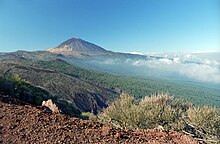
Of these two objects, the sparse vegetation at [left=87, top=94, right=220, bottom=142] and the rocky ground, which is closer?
the rocky ground

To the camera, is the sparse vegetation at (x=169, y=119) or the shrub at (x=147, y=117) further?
the shrub at (x=147, y=117)

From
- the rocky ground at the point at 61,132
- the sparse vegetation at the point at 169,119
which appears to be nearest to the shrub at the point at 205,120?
the sparse vegetation at the point at 169,119

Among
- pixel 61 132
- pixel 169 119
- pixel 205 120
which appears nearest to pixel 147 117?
pixel 169 119

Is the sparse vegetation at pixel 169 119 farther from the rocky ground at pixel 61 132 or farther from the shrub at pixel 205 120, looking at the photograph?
the rocky ground at pixel 61 132

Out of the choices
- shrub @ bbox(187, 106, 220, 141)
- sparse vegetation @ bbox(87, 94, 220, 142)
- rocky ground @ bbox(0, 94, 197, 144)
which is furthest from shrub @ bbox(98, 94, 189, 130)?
rocky ground @ bbox(0, 94, 197, 144)

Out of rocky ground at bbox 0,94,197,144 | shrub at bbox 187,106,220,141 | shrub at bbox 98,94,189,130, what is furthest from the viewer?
shrub at bbox 98,94,189,130

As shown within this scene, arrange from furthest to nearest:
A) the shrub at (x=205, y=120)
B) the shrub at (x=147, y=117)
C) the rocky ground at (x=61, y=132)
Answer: the shrub at (x=147, y=117), the shrub at (x=205, y=120), the rocky ground at (x=61, y=132)

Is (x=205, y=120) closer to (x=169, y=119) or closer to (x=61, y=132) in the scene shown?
(x=169, y=119)

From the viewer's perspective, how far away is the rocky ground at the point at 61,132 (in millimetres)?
8734

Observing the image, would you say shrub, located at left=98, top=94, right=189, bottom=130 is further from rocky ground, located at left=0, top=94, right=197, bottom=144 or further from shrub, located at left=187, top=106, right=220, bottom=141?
rocky ground, located at left=0, top=94, right=197, bottom=144

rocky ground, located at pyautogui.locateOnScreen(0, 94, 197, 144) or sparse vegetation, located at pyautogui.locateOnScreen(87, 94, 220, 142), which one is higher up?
rocky ground, located at pyautogui.locateOnScreen(0, 94, 197, 144)

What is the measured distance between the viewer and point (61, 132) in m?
9.08

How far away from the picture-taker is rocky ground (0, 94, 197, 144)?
28.7 ft

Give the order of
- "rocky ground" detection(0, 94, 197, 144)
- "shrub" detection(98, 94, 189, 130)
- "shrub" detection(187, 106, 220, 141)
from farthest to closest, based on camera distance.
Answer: "shrub" detection(98, 94, 189, 130) → "shrub" detection(187, 106, 220, 141) → "rocky ground" detection(0, 94, 197, 144)
